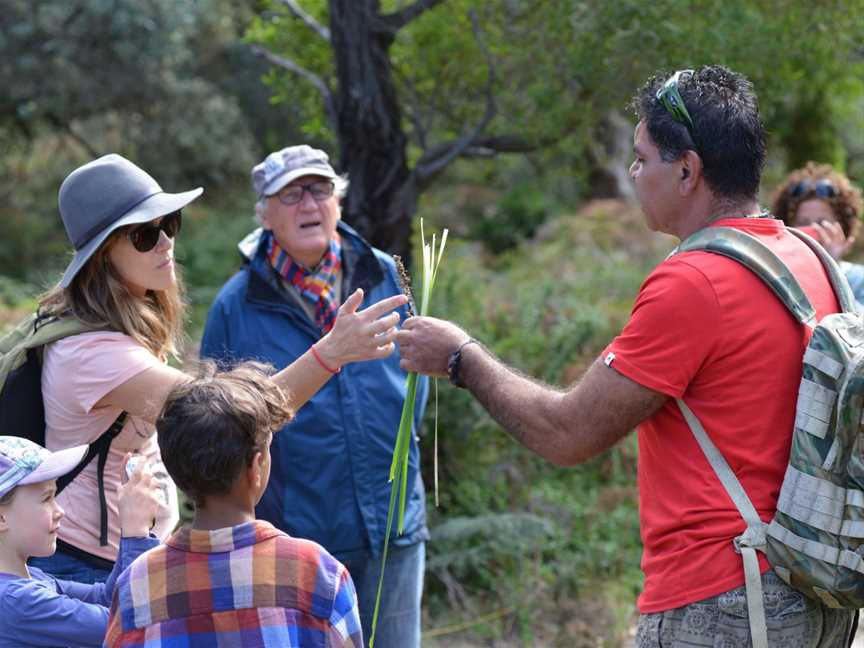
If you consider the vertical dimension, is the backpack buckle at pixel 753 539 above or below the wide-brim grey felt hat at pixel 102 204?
below

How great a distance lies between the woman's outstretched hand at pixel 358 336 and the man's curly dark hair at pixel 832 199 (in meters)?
2.57

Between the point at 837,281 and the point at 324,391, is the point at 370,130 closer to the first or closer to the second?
the point at 324,391

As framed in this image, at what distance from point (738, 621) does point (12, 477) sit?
173cm

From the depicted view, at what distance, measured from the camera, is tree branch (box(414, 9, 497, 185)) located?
596 centimetres

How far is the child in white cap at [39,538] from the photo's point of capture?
262 centimetres

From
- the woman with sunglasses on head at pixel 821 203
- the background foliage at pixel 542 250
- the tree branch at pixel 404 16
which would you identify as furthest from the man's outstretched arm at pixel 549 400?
the tree branch at pixel 404 16

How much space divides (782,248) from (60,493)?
199 cm

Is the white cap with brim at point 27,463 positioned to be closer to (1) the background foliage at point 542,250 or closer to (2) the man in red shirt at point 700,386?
(2) the man in red shirt at point 700,386

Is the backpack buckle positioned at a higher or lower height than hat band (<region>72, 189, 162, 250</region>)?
lower

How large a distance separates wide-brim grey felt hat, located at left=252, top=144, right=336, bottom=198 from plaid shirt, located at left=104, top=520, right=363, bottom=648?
1904mm

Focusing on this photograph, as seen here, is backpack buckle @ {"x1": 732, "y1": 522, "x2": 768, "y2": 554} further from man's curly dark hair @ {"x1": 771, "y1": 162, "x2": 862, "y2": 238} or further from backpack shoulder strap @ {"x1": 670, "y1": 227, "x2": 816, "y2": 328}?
man's curly dark hair @ {"x1": 771, "y1": 162, "x2": 862, "y2": 238}

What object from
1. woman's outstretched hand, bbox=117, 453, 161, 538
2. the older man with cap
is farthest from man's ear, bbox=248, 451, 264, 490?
the older man with cap

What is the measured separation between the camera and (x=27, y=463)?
2.65 meters

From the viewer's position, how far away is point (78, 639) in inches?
105
